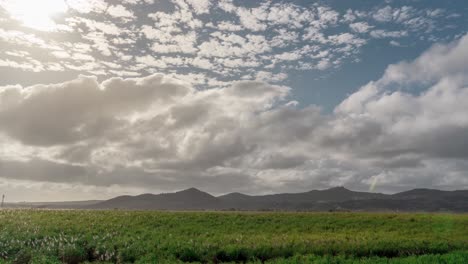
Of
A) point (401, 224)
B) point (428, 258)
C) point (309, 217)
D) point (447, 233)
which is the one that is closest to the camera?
point (428, 258)

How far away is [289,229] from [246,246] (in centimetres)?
2069

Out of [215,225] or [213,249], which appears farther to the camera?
[215,225]

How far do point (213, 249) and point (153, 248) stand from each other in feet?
15.8

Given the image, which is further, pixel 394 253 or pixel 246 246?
pixel 394 253

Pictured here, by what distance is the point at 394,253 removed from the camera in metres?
39.8

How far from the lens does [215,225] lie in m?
58.6

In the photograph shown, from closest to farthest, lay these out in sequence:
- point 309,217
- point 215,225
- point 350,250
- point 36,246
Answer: point 36,246 < point 350,250 < point 215,225 < point 309,217

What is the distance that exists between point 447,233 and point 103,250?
42.2 metres

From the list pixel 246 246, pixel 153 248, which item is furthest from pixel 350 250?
pixel 153 248

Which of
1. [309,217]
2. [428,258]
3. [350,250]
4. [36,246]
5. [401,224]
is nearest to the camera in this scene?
[428,258]

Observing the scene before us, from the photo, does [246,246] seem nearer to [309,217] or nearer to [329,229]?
[329,229]

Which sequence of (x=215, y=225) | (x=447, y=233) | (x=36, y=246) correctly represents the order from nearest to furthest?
(x=36, y=246) < (x=447, y=233) < (x=215, y=225)

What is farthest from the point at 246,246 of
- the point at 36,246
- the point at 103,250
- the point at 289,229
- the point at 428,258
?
the point at 289,229

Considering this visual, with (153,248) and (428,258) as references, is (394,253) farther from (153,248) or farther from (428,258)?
(153,248)
